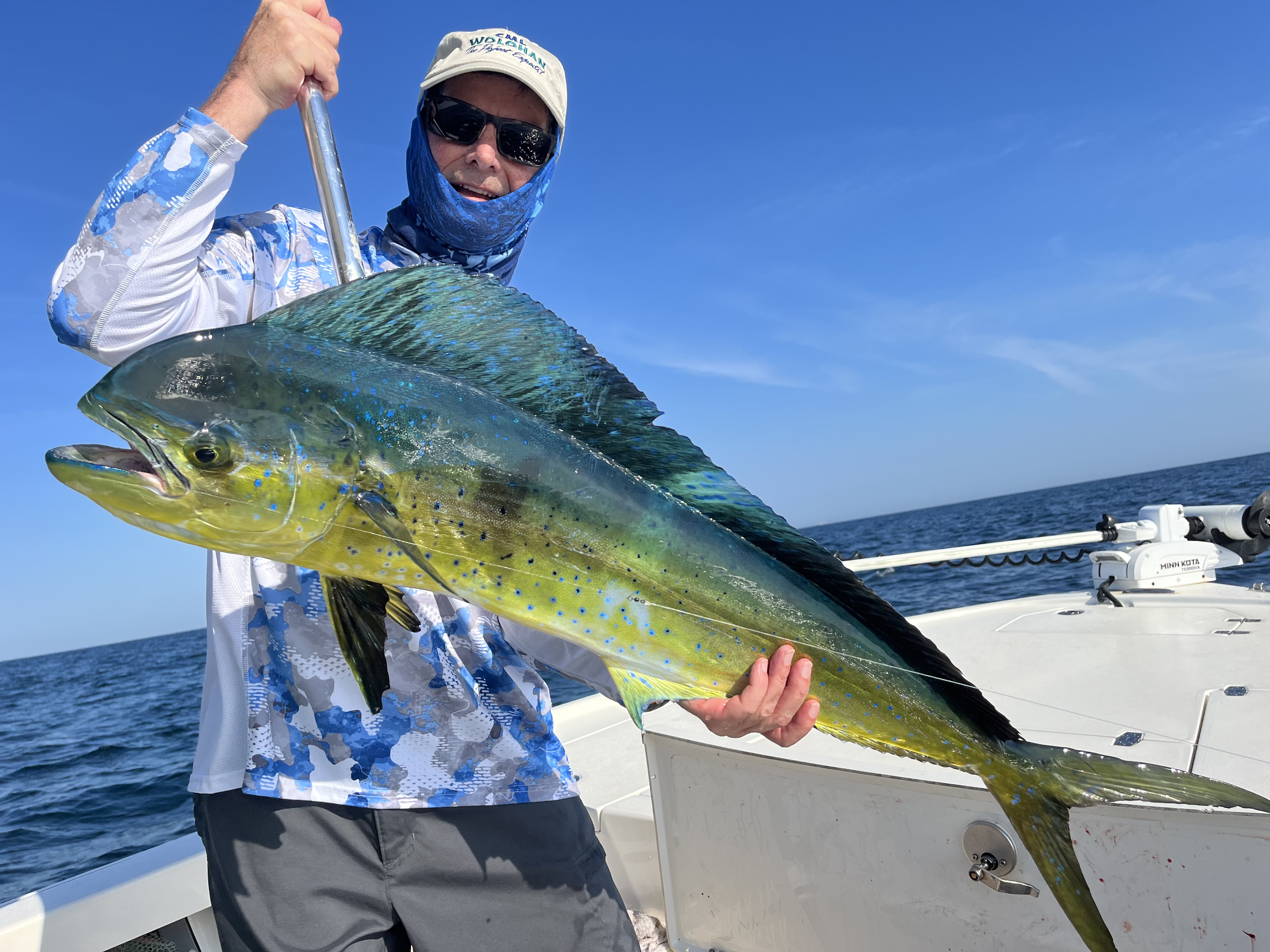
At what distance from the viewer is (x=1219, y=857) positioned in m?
2.08

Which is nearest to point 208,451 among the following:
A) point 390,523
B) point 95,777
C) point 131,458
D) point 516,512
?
point 131,458

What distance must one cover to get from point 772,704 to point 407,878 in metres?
1.03

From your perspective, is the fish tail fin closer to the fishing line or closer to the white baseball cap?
the fishing line

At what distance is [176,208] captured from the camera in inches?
56.4

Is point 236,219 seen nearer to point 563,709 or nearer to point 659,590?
point 659,590

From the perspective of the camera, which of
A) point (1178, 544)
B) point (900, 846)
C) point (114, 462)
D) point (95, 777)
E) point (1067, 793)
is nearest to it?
point (114, 462)

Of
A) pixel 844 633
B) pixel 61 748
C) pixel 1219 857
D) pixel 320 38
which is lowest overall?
pixel 61 748

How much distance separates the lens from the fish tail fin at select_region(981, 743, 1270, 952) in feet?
5.41

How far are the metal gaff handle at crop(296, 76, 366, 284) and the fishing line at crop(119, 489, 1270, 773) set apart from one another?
53 centimetres

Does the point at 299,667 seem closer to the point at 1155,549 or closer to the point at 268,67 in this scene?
the point at 268,67

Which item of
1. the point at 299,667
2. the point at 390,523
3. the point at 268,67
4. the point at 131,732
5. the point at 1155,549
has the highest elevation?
the point at 268,67

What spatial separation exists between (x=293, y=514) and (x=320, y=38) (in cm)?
99

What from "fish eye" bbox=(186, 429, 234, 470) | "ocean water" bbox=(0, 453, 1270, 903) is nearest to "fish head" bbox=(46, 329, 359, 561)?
"fish eye" bbox=(186, 429, 234, 470)

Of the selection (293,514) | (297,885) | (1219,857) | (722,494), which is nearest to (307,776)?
(297,885)
